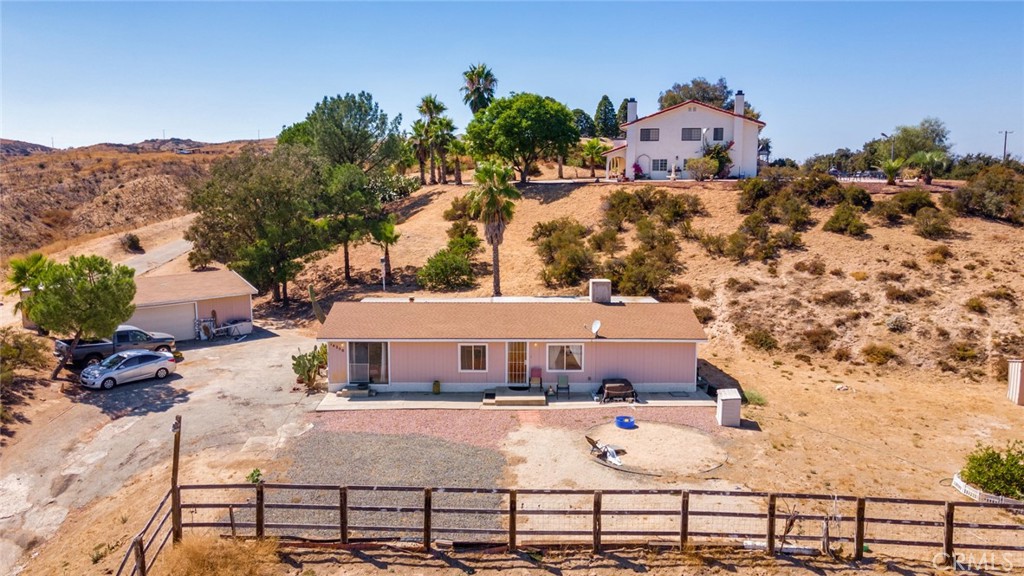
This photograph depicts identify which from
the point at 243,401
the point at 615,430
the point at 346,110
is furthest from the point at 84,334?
the point at 346,110

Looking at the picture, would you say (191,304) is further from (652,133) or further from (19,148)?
(19,148)

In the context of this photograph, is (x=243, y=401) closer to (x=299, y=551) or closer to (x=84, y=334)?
(x=84, y=334)

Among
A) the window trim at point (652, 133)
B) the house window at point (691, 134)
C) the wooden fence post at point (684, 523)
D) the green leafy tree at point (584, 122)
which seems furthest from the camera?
the green leafy tree at point (584, 122)

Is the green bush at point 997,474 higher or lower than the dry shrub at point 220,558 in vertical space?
higher

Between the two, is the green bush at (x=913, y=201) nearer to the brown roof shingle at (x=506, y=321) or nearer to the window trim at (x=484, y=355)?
the brown roof shingle at (x=506, y=321)

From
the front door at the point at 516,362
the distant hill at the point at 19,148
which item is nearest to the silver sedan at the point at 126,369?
the front door at the point at 516,362

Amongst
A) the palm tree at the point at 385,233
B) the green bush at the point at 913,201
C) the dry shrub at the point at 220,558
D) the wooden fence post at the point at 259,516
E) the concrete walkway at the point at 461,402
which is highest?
the green bush at the point at 913,201

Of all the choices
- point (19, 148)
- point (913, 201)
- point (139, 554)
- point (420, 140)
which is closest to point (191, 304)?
point (139, 554)

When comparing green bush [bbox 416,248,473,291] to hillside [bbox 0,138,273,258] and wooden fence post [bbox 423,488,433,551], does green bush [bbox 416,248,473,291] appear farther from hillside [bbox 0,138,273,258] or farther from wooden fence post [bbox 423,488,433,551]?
hillside [bbox 0,138,273,258]
